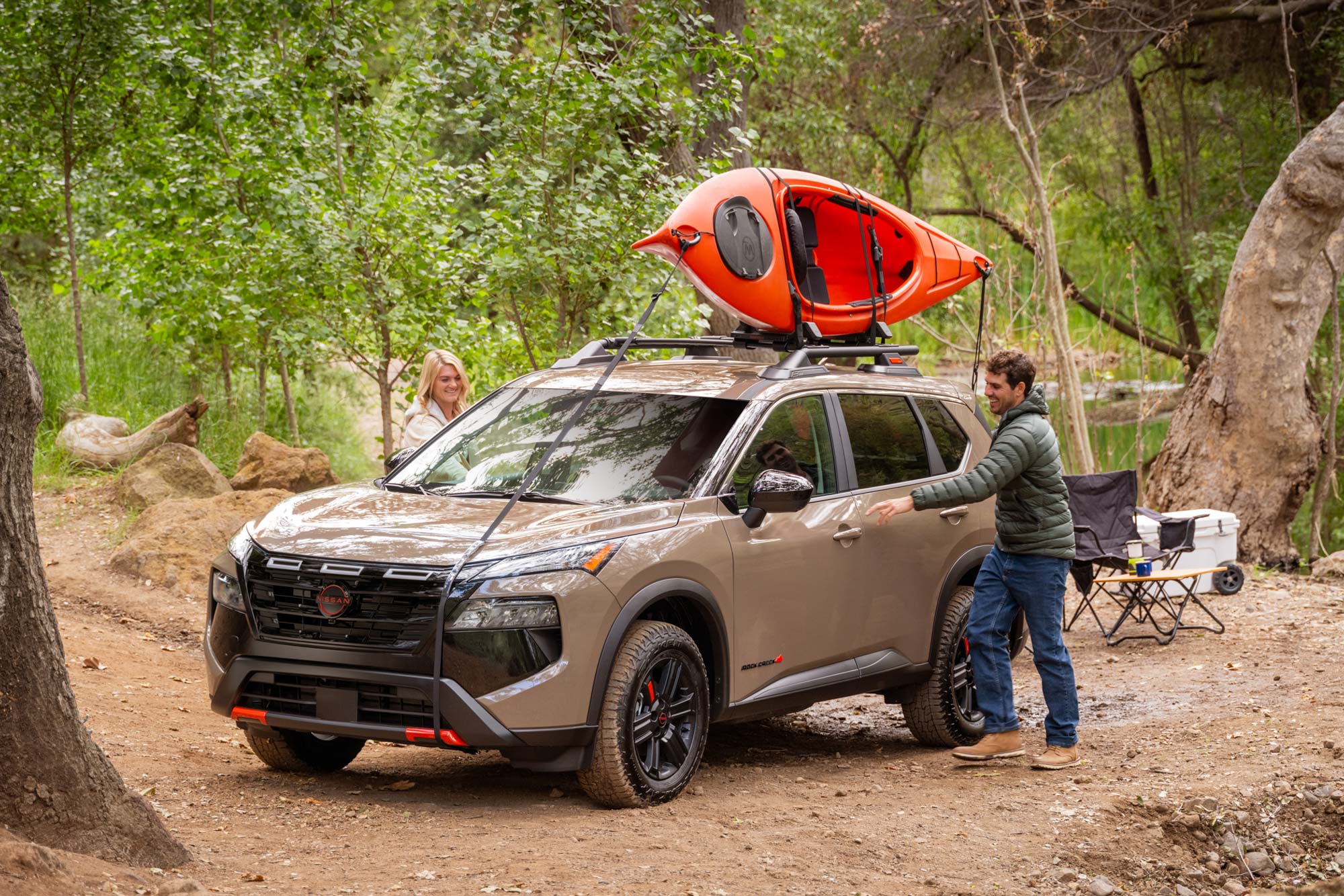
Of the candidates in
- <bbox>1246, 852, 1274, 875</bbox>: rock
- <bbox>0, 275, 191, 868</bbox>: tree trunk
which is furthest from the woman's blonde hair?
<bbox>1246, 852, 1274, 875</bbox>: rock

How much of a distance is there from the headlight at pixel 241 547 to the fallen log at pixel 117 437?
7.31m

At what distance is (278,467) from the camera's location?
12570 mm

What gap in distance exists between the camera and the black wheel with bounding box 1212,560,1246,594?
1232 cm

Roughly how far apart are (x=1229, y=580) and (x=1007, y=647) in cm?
600

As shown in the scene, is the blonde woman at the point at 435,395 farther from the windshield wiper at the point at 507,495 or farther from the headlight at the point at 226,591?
the headlight at the point at 226,591

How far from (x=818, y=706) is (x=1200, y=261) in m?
11.1

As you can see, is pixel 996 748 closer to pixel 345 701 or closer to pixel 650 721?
pixel 650 721

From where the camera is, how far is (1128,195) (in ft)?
76.3

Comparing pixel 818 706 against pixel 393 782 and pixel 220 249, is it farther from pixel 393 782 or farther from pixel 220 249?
pixel 220 249

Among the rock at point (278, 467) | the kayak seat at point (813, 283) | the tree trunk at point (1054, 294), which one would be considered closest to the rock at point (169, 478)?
the rock at point (278, 467)

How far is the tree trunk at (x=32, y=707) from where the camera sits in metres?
4.64

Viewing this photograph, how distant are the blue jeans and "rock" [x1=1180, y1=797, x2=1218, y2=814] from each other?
106 cm

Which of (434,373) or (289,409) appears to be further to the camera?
(289,409)

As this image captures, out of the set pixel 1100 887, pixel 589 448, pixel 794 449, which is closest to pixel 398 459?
pixel 589 448
